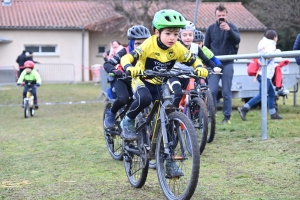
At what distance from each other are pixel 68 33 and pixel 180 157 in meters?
40.4

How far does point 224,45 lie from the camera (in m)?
11.8

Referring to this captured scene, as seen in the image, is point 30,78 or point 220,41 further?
point 30,78

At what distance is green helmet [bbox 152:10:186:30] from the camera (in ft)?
19.7

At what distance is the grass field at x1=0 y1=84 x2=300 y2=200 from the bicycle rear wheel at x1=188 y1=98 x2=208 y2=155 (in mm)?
223

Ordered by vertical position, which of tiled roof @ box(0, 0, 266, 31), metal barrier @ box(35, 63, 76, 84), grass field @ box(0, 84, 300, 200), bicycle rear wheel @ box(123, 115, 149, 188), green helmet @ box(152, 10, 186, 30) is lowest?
metal barrier @ box(35, 63, 76, 84)

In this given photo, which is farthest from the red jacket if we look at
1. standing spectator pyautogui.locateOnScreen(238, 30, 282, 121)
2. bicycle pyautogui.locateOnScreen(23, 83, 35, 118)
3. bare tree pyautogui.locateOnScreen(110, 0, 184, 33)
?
bare tree pyautogui.locateOnScreen(110, 0, 184, 33)

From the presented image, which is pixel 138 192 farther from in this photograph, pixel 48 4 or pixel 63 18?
pixel 48 4

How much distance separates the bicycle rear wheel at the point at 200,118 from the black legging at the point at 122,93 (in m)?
1.11

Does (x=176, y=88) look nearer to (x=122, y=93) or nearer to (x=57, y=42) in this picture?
(x=122, y=93)

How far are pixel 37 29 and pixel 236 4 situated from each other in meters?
16.0

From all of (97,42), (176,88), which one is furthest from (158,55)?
(97,42)

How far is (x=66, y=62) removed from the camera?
4491 cm

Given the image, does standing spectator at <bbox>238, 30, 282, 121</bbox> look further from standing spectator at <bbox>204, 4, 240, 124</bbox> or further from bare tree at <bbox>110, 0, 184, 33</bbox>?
bare tree at <bbox>110, 0, 184, 33</bbox>

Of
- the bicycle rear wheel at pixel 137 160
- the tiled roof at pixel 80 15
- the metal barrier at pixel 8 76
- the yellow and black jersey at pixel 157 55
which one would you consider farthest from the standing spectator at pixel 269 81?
the tiled roof at pixel 80 15
